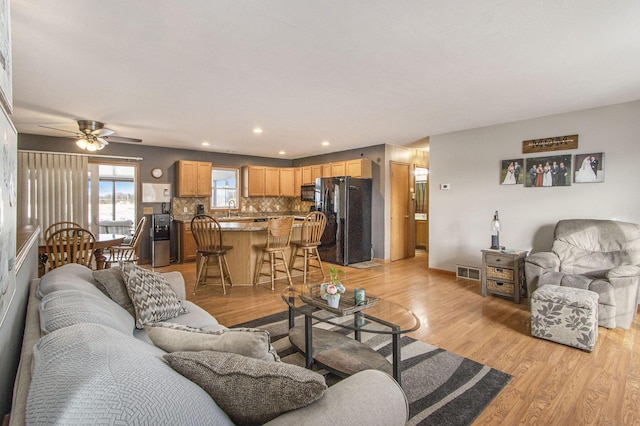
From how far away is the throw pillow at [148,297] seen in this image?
1.98 m

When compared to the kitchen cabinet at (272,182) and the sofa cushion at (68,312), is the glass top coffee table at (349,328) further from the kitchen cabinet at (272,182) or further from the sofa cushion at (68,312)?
the kitchen cabinet at (272,182)

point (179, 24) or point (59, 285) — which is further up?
point (179, 24)

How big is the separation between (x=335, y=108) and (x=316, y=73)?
3.60 ft

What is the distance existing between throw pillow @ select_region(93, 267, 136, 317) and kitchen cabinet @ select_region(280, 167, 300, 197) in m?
6.08

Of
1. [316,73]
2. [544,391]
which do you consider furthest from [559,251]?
[316,73]

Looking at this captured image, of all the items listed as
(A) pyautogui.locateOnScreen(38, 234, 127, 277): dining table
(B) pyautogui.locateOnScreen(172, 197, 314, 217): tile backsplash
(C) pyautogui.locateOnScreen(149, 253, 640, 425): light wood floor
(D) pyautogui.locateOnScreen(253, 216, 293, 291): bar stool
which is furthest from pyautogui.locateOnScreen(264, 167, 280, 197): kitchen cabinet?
(A) pyautogui.locateOnScreen(38, 234, 127, 277): dining table

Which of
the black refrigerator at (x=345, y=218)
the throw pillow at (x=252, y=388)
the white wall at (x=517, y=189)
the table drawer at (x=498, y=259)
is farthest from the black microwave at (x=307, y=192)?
the throw pillow at (x=252, y=388)

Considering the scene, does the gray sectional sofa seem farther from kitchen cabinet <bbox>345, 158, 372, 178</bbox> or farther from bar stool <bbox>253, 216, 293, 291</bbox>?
kitchen cabinet <bbox>345, 158, 372, 178</bbox>

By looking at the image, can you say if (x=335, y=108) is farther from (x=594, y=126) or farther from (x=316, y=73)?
(x=594, y=126)

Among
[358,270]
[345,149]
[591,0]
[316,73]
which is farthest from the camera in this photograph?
[345,149]

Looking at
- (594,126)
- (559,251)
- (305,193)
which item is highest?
(594,126)

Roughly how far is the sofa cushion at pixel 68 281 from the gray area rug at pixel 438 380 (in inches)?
57.1

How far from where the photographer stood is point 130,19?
6.71ft

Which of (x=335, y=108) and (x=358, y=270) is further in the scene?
(x=358, y=270)
